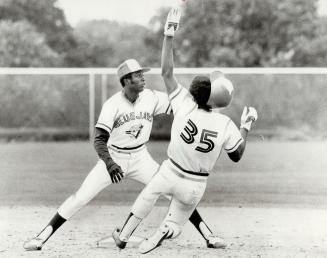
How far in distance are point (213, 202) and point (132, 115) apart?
2886 mm

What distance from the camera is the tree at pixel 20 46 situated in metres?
17.2

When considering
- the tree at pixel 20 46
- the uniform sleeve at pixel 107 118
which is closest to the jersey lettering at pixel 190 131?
the uniform sleeve at pixel 107 118

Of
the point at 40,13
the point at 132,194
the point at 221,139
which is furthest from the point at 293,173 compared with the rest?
the point at 40,13

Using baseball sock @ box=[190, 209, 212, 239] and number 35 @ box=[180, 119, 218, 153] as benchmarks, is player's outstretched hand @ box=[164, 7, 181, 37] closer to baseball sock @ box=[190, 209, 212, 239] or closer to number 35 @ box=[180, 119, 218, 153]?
number 35 @ box=[180, 119, 218, 153]

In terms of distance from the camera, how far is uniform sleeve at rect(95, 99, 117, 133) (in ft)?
17.1

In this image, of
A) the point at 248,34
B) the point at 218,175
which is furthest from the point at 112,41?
the point at 218,175

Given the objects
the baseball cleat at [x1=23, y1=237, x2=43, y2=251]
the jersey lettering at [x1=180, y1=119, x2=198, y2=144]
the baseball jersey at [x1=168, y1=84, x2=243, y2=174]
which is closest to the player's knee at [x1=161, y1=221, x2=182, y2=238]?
the baseball jersey at [x1=168, y1=84, x2=243, y2=174]

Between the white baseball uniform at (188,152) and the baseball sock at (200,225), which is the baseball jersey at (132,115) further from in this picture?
the baseball sock at (200,225)

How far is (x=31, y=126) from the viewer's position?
578 inches

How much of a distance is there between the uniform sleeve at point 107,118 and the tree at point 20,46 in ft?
40.7

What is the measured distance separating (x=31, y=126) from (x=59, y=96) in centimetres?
95

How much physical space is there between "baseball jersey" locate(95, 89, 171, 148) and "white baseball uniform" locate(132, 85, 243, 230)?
2.07 ft

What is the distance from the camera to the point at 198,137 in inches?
185

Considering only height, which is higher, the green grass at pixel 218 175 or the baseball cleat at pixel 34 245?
the baseball cleat at pixel 34 245
